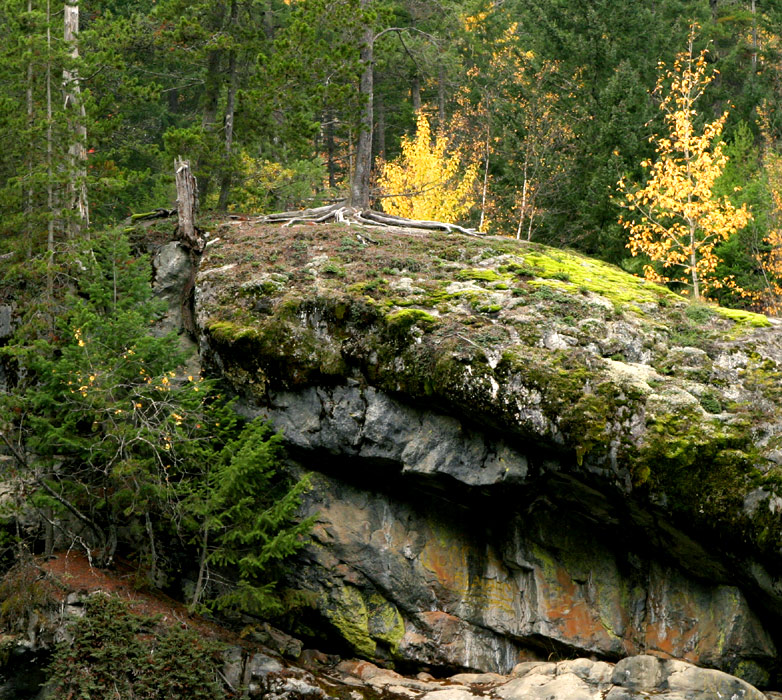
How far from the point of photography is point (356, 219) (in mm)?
17859

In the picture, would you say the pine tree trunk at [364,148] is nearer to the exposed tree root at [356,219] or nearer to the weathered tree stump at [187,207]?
the exposed tree root at [356,219]

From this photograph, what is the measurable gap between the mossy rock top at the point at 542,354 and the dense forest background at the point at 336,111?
12.2 ft

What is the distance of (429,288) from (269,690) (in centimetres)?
675

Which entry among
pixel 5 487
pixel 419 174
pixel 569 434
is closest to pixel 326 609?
pixel 569 434

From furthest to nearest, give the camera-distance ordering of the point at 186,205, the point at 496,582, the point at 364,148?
1. the point at 364,148
2. the point at 186,205
3. the point at 496,582

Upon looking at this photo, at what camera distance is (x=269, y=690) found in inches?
442

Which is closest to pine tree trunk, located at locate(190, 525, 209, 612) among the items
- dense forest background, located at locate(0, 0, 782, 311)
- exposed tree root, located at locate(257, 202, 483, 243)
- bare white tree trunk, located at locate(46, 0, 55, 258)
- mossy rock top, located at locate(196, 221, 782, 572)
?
mossy rock top, located at locate(196, 221, 782, 572)

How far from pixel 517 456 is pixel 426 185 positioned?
11.3 meters

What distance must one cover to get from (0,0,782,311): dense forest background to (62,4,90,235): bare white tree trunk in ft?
0.15

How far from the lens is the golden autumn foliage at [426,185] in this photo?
21.6 meters

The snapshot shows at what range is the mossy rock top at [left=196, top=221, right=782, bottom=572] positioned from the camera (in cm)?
1066

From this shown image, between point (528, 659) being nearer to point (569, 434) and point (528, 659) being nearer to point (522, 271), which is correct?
point (569, 434)

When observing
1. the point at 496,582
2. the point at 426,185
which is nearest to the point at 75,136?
the point at 426,185

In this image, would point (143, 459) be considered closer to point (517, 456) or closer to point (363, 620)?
point (363, 620)
